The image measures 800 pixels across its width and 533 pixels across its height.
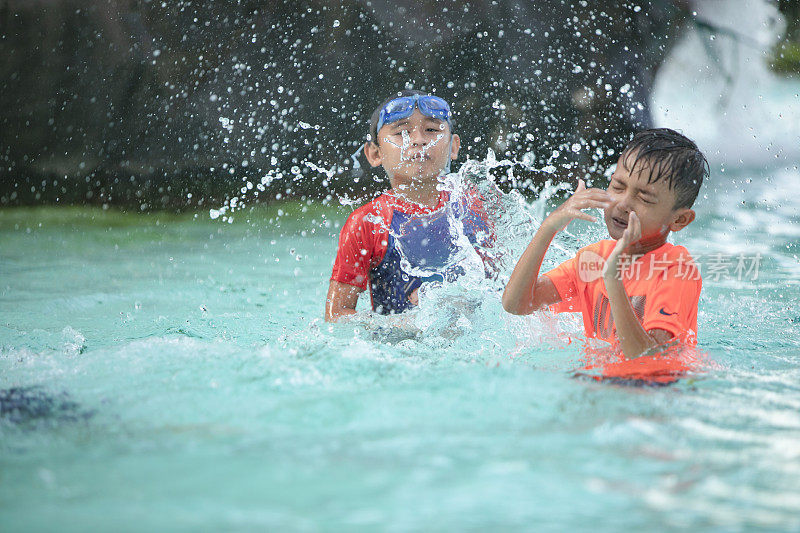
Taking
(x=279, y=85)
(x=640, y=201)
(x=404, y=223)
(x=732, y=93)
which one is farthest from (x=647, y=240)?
(x=732, y=93)

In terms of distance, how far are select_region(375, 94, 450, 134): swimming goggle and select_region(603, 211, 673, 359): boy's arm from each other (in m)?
1.40

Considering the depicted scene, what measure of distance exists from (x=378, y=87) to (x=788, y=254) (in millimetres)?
4711

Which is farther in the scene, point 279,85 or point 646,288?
point 279,85

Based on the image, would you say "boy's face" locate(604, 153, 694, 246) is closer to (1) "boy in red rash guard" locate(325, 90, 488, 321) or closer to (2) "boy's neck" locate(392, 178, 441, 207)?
(1) "boy in red rash guard" locate(325, 90, 488, 321)

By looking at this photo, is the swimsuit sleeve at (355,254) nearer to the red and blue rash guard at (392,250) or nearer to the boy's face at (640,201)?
the red and blue rash guard at (392,250)

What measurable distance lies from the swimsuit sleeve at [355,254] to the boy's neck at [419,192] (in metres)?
0.24

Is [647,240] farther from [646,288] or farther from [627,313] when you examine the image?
[627,313]

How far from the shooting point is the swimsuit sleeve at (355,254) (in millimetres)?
3395

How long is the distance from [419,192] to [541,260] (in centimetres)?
99

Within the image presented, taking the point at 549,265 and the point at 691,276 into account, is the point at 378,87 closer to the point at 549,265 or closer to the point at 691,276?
the point at 549,265

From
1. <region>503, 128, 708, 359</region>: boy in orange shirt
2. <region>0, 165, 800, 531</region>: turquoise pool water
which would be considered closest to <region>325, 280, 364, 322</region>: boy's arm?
<region>0, 165, 800, 531</region>: turquoise pool water

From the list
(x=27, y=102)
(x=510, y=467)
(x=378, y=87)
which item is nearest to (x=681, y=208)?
(x=510, y=467)

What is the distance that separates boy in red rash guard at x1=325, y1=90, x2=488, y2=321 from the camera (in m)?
3.40

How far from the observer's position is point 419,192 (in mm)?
3521
